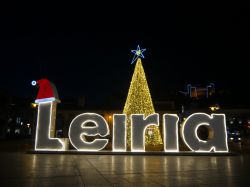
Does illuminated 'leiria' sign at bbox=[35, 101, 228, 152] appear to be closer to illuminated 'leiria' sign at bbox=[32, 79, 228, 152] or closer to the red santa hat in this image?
illuminated 'leiria' sign at bbox=[32, 79, 228, 152]

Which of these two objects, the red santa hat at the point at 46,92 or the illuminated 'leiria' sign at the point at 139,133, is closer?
the illuminated 'leiria' sign at the point at 139,133

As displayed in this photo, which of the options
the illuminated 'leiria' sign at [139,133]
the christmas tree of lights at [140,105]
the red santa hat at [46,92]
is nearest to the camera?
the illuminated 'leiria' sign at [139,133]

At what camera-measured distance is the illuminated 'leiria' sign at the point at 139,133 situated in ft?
56.7

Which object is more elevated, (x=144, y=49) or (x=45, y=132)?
(x=144, y=49)

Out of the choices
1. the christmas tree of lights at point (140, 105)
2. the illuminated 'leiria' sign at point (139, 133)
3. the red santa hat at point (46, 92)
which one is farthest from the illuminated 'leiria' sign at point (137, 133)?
the christmas tree of lights at point (140, 105)

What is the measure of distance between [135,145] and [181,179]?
913cm

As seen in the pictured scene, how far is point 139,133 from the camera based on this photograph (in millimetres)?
17562

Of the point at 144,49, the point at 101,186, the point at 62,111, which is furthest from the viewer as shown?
the point at 62,111

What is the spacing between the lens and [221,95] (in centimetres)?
6078

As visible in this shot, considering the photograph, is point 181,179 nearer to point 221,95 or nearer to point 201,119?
point 201,119

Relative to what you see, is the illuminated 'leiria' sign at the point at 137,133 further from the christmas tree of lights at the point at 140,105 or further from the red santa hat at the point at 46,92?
the christmas tree of lights at the point at 140,105

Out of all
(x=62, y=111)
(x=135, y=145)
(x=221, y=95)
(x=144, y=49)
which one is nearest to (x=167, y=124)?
(x=135, y=145)

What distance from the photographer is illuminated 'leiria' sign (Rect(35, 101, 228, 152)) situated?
17281 mm

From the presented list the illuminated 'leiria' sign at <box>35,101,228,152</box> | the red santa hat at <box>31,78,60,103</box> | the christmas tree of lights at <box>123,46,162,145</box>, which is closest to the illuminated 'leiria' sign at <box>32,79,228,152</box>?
the illuminated 'leiria' sign at <box>35,101,228,152</box>
